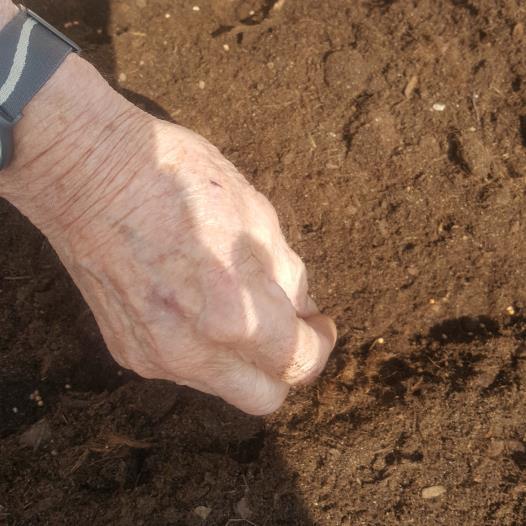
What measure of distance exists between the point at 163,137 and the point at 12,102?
368 mm

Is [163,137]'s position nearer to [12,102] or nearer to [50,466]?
[12,102]

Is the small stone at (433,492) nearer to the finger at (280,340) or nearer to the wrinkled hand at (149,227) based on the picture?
the finger at (280,340)

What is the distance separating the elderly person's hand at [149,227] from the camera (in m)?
1.33

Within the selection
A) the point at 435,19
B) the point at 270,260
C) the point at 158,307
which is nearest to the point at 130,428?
the point at 158,307

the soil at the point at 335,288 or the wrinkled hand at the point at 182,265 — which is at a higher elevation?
the wrinkled hand at the point at 182,265

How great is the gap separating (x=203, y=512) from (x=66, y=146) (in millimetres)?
1180

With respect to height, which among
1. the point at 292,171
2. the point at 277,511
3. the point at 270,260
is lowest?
the point at 277,511

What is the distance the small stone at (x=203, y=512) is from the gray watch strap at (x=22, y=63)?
1.18m

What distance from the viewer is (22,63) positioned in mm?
1244

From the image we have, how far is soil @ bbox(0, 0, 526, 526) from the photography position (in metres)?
1.69

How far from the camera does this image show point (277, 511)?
1680 millimetres

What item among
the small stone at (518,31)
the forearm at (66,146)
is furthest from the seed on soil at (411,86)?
the forearm at (66,146)

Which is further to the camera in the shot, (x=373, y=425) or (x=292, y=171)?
(x=292, y=171)

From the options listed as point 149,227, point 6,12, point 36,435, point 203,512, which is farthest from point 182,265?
point 36,435
